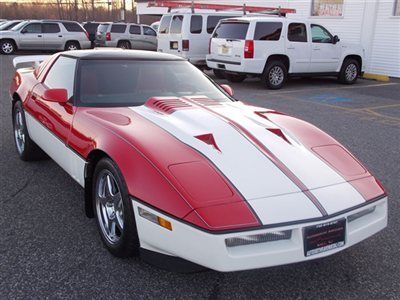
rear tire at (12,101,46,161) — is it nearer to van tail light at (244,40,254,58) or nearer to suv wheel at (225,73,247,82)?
van tail light at (244,40,254,58)

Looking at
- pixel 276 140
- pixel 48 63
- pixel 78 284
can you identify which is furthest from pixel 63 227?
pixel 48 63

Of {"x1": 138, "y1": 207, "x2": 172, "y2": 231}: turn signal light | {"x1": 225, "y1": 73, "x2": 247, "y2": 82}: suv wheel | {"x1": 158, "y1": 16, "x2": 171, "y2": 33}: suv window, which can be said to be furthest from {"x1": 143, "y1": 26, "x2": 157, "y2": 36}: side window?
{"x1": 138, "y1": 207, "x2": 172, "y2": 231}: turn signal light

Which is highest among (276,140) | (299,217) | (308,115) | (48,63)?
(48,63)

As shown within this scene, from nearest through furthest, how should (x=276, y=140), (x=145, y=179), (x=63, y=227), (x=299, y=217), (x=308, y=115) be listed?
(x=299, y=217) → (x=145, y=179) → (x=276, y=140) → (x=63, y=227) → (x=308, y=115)

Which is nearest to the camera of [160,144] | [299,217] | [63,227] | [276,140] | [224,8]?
[299,217]

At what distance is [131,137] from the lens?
9.50ft

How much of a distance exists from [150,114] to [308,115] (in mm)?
5491

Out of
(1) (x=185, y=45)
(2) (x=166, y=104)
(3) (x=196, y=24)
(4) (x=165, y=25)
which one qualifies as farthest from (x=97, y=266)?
(4) (x=165, y=25)

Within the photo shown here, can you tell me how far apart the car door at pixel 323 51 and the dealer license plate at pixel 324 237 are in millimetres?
10202

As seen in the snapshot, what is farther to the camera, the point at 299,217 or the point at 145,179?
the point at 145,179

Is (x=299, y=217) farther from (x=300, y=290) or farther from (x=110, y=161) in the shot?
(x=110, y=161)

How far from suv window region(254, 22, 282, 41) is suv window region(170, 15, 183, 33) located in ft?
10.4

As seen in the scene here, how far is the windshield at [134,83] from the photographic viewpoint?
3732mm

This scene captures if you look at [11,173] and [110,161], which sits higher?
[110,161]
